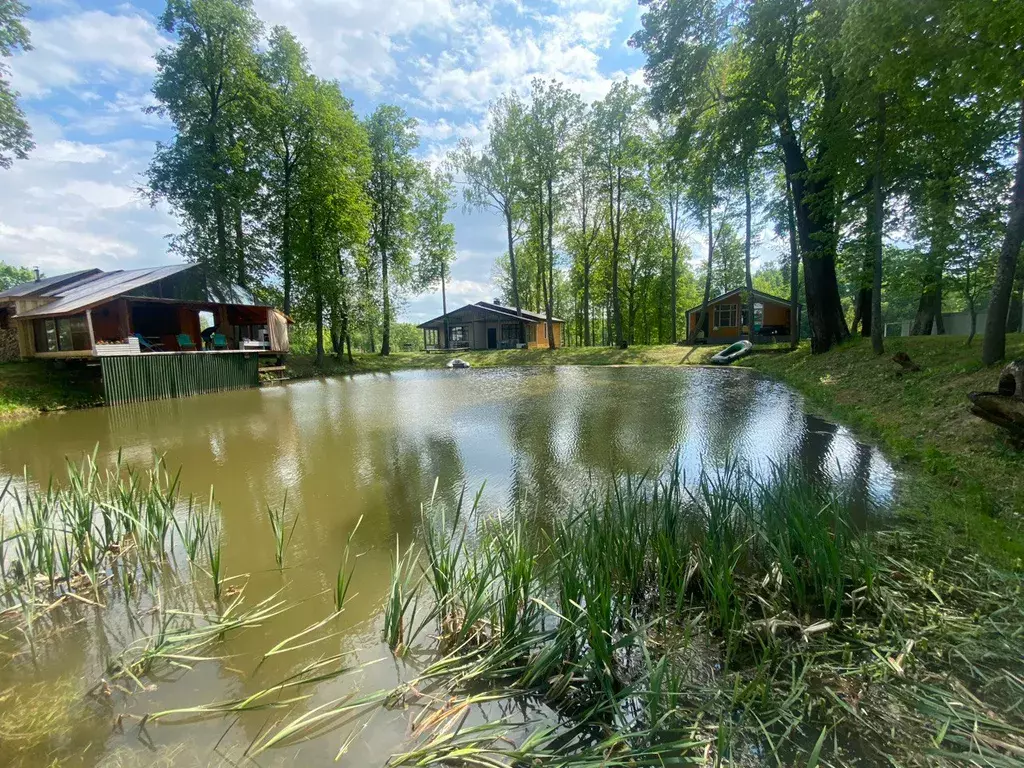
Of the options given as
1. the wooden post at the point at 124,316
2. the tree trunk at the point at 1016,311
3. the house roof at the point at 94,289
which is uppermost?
the house roof at the point at 94,289

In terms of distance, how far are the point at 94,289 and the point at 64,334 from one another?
193cm

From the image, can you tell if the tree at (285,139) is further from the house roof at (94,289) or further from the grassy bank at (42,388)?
the grassy bank at (42,388)

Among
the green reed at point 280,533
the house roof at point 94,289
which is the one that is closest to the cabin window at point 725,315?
the house roof at point 94,289

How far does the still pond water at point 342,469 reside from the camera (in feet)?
7.27

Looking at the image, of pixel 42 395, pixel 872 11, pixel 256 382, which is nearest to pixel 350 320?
pixel 256 382

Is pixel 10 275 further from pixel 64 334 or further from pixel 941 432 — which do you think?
pixel 941 432

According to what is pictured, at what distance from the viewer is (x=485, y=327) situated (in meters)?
Result: 35.8

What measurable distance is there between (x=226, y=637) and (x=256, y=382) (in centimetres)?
1944

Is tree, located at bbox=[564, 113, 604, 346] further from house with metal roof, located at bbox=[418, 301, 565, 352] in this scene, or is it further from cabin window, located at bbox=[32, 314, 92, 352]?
cabin window, located at bbox=[32, 314, 92, 352]

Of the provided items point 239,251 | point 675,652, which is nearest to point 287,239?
point 239,251

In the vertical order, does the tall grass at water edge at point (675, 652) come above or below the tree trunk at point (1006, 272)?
below

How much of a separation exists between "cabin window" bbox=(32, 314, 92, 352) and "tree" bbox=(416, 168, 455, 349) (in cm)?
2344

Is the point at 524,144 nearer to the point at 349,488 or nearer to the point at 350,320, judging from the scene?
the point at 350,320

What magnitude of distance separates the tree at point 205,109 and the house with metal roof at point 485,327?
16.9 metres
